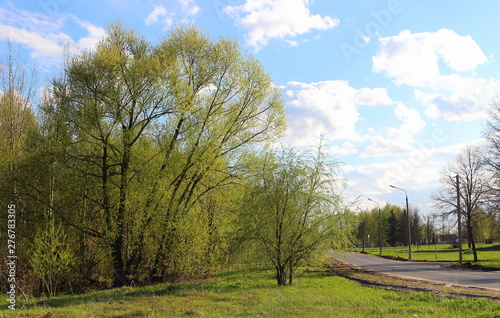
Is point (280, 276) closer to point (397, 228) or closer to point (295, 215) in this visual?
point (295, 215)

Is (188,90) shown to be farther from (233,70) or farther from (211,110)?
(233,70)

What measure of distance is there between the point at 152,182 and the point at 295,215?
270 inches

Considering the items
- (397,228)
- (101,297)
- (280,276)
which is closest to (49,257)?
(101,297)

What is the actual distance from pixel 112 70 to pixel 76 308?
427 inches

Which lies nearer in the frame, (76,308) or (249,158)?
(76,308)

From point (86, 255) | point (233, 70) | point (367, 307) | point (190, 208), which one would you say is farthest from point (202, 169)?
point (367, 307)

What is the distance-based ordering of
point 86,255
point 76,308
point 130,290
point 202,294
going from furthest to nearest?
point 86,255 → point 130,290 → point 202,294 → point 76,308

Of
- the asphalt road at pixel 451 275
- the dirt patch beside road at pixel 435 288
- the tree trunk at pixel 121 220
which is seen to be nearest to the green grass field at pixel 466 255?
the asphalt road at pixel 451 275

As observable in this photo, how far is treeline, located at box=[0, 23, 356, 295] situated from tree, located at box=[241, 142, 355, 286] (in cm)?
5

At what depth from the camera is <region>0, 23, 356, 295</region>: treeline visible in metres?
14.2

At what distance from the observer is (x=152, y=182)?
15305 millimetres

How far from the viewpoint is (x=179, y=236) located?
14.8 meters

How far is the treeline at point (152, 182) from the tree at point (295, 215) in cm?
5

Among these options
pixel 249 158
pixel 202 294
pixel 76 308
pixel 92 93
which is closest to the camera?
pixel 76 308
